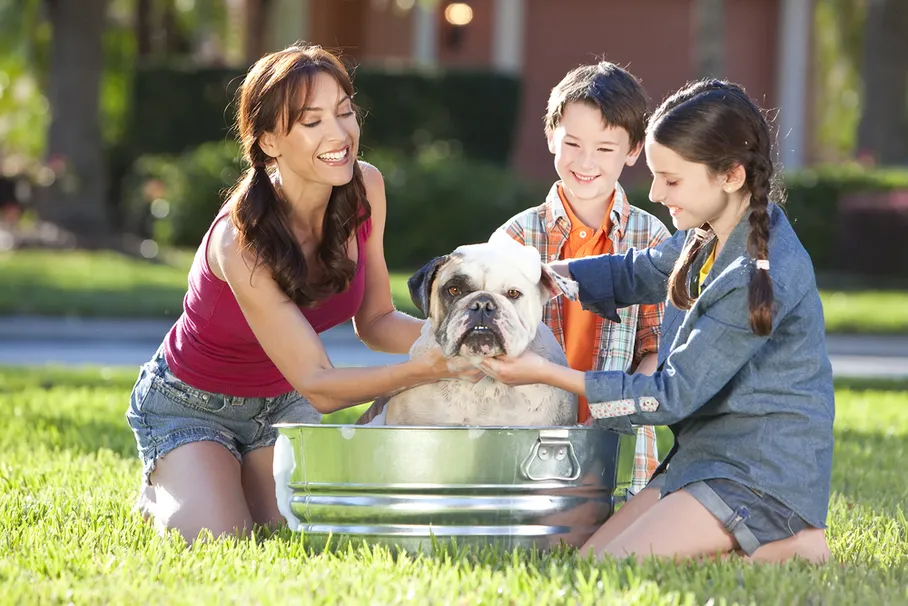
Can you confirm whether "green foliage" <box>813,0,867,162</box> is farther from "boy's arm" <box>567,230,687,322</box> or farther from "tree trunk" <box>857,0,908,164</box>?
"boy's arm" <box>567,230,687,322</box>

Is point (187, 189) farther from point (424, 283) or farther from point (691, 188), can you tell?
point (691, 188)

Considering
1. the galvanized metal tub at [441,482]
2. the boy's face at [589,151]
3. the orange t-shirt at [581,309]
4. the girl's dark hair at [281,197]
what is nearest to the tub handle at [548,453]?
the galvanized metal tub at [441,482]

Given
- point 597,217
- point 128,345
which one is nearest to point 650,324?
point 597,217

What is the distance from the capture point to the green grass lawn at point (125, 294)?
42.4 feet

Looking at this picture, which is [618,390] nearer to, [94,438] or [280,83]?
[280,83]

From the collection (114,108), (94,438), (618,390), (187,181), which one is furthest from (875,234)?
(114,108)

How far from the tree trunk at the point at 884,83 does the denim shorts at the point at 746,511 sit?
18.2 metres

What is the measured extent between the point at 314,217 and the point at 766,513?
193 centimetres

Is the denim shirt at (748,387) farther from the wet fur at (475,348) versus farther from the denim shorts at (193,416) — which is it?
the denim shorts at (193,416)

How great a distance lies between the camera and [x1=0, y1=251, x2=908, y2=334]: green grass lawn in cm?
1293

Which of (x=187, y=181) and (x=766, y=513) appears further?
(x=187, y=181)

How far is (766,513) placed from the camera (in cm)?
387

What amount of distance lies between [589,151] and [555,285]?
75cm

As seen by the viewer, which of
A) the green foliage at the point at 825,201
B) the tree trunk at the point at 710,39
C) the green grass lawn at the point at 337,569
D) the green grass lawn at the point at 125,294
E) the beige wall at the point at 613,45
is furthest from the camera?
the beige wall at the point at 613,45
